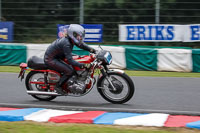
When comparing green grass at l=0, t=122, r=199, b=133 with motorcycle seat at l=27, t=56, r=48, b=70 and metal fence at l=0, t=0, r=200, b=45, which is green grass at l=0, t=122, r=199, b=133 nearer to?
motorcycle seat at l=27, t=56, r=48, b=70

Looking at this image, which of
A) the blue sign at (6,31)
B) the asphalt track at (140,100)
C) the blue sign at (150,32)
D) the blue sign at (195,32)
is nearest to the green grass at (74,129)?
the asphalt track at (140,100)

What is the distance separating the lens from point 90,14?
1681 cm

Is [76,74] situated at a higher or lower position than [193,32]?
lower

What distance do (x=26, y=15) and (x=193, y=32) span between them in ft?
25.2

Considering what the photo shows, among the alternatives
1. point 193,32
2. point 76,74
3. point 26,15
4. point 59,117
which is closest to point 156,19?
point 193,32

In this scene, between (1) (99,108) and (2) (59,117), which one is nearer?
(2) (59,117)

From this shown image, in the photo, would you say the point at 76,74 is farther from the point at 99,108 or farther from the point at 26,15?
the point at 26,15

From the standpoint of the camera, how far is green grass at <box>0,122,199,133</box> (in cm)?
545

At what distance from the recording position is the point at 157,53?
1415 centimetres

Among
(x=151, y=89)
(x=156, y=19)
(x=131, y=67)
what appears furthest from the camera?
(x=156, y=19)

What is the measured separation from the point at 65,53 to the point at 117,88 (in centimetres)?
125

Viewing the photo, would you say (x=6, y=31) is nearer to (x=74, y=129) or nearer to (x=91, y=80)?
(x=91, y=80)

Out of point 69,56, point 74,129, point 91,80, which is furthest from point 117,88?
point 74,129

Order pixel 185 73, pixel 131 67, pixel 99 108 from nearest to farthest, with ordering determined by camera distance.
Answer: pixel 99 108 → pixel 185 73 → pixel 131 67
